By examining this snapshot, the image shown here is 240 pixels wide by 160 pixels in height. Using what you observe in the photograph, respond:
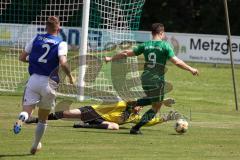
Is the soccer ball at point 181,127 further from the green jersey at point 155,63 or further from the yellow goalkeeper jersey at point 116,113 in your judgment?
the yellow goalkeeper jersey at point 116,113

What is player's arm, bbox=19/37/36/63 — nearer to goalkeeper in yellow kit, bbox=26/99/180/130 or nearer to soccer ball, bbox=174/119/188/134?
goalkeeper in yellow kit, bbox=26/99/180/130

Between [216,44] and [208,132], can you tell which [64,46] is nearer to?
[208,132]

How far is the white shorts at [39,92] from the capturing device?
38.0ft

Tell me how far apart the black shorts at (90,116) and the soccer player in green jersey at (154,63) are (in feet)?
2.91

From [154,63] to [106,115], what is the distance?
4.84 ft

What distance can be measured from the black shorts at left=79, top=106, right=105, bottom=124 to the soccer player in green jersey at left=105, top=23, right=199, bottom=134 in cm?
89

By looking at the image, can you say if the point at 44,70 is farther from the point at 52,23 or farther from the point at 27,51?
the point at 52,23

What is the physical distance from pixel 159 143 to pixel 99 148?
4.12 ft

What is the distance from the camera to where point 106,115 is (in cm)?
1529

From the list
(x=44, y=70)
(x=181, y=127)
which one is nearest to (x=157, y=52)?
(x=181, y=127)

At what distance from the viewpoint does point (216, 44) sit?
39.1 m

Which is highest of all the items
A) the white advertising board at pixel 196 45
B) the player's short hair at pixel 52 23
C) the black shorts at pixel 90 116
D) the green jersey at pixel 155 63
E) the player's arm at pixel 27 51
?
the player's short hair at pixel 52 23

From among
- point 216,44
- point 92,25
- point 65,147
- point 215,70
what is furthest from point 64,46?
point 216,44

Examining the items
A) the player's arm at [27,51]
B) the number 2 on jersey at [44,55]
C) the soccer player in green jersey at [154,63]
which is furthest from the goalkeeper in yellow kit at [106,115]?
the number 2 on jersey at [44,55]
